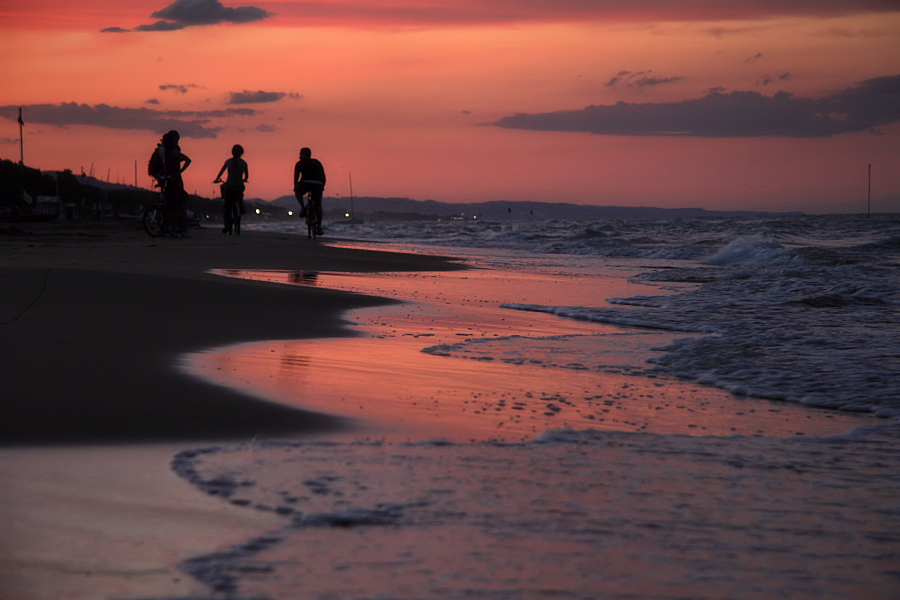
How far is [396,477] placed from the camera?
216 centimetres

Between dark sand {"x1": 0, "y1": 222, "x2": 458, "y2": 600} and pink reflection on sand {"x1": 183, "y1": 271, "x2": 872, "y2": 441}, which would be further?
pink reflection on sand {"x1": 183, "y1": 271, "x2": 872, "y2": 441}

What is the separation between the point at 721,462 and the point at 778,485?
0.76ft

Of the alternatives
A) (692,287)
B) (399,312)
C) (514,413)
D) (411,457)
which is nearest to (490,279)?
(692,287)

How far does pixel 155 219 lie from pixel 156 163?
1078mm

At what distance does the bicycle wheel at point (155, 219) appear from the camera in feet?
45.1

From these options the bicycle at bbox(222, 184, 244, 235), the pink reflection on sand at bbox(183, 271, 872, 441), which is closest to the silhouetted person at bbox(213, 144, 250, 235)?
the bicycle at bbox(222, 184, 244, 235)

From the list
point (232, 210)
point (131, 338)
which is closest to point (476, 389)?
point (131, 338)

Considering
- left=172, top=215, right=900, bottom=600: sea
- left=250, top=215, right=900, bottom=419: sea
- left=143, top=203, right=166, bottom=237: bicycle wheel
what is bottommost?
left=172, top=215, right=900, bottom=600: sea

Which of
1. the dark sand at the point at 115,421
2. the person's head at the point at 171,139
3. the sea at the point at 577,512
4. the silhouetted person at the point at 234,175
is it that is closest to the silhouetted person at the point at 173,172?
the person's head at the point at 171,139

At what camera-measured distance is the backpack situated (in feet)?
43.3

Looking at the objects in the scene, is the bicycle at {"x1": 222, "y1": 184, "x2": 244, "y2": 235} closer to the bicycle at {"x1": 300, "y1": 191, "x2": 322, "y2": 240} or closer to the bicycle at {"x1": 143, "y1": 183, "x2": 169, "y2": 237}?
the bicycle at {"x1": 300, "y1": 191, "x2": 322, "y2": 240}

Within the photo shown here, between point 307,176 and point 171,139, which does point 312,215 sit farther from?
point 171,139

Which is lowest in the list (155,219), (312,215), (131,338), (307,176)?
(131,338)

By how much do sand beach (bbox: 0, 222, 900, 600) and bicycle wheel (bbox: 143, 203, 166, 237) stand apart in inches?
383
